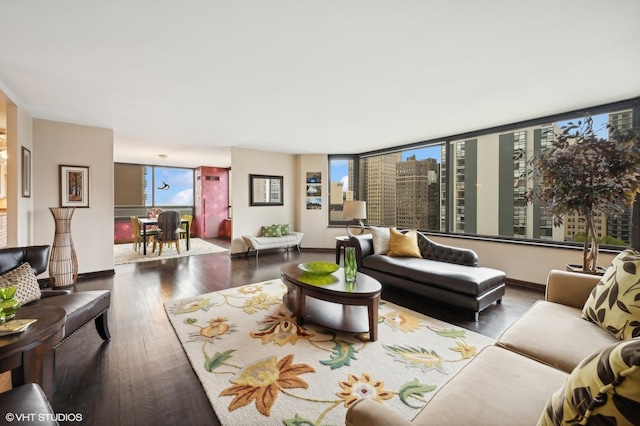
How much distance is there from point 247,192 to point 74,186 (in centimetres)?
311

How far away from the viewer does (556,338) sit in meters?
1.59

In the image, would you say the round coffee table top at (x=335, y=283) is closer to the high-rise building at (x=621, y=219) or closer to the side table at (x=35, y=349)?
the side table at (x=35, y=349)

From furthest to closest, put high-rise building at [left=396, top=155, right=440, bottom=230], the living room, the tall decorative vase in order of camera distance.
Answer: high-rise building at [left=396, top=155, right=440, bottom=230] → the tall decorative vase → the living room

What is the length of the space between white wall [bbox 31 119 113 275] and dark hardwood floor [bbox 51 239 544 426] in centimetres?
59

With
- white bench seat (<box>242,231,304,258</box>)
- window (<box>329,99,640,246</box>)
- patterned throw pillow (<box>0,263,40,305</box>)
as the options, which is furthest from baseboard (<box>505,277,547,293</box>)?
patterned throw pillow (<box>0,263,40,305</box>)

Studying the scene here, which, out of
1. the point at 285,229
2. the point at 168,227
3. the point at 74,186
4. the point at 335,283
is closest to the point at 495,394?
the point at 335,283

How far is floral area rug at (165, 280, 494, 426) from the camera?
1677 millimetres

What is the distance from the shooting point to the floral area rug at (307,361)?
1677 mm

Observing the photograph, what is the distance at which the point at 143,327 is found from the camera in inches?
108

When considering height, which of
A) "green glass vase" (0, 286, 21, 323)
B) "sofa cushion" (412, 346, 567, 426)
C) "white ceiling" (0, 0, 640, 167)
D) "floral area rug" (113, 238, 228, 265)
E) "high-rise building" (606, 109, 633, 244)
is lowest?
"floral area rug" (113, 238, 228, 265)

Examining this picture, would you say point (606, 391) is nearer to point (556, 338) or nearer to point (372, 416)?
point (372, 416)

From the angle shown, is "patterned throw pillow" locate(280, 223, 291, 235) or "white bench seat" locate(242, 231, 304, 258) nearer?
"white bench seat" locate(242, 231, 304, 258)

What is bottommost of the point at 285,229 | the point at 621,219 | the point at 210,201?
the point at 285,229

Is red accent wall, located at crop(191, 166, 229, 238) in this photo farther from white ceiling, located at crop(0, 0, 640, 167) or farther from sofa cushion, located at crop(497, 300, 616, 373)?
sofa cushion, located at crop(497, 300, 616, 373)
